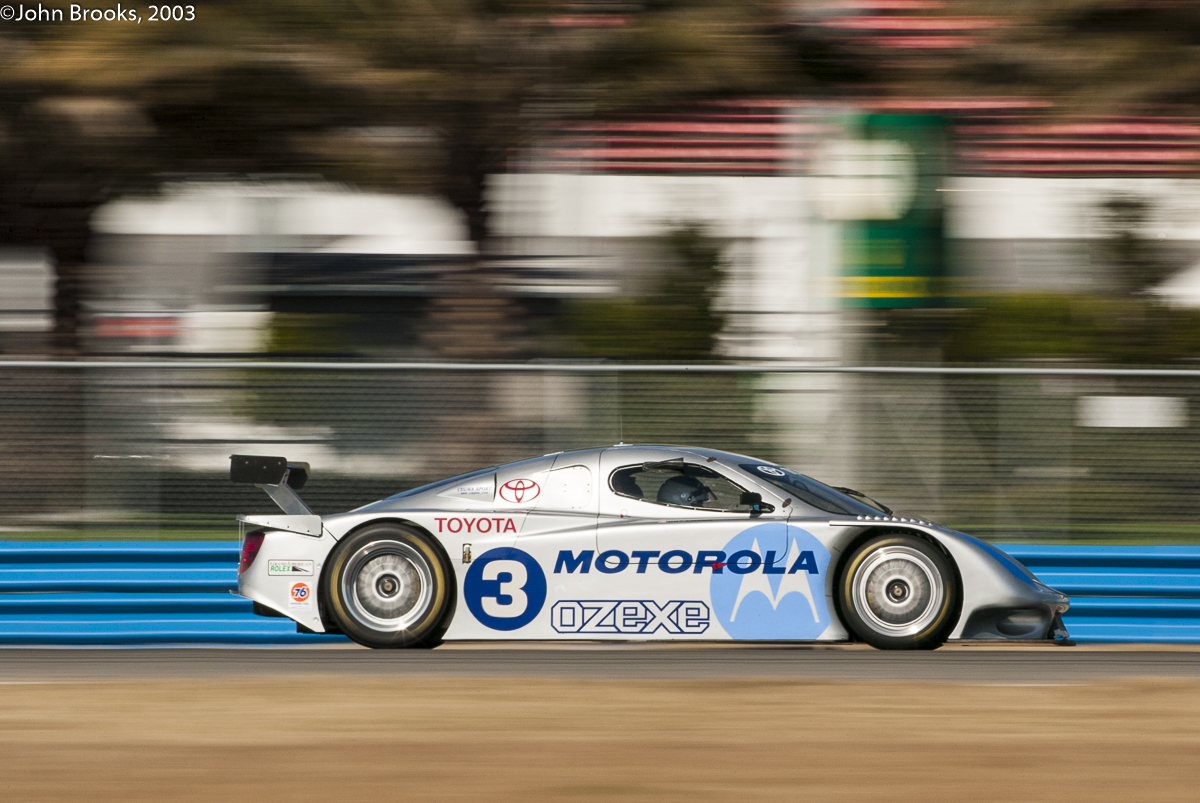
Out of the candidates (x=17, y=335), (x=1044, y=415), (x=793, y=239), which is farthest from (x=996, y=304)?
(x=17, y=335)

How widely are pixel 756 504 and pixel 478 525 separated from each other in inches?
57.4

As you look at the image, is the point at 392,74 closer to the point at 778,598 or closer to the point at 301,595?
the point at 301,595

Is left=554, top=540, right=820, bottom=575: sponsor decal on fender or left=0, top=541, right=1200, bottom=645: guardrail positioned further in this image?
left=0, top=541, right=1200, bottom=645: guardrail

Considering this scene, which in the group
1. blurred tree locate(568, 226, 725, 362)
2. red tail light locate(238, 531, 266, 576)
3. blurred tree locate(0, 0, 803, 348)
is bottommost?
red tail light locate(238, 531, 266, 576)

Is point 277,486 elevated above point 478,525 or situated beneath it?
elevated above

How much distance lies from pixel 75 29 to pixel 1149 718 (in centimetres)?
969

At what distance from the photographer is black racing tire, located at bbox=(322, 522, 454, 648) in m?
8.02

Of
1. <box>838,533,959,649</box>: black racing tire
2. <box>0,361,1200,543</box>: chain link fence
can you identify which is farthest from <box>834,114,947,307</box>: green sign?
<box>838,533,959,649</box>: black racing tire

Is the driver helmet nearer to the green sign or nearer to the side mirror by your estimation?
the side mirror

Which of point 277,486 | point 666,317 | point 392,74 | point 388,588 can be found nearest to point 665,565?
point 388,588

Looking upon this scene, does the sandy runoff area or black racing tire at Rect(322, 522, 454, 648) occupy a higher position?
black racing tire at Rect(322, 522, 454, 648)

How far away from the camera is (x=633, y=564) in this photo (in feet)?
25.9

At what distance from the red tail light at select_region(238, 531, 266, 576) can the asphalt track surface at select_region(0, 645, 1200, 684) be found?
50 cm

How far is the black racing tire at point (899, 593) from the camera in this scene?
25.6 feet
